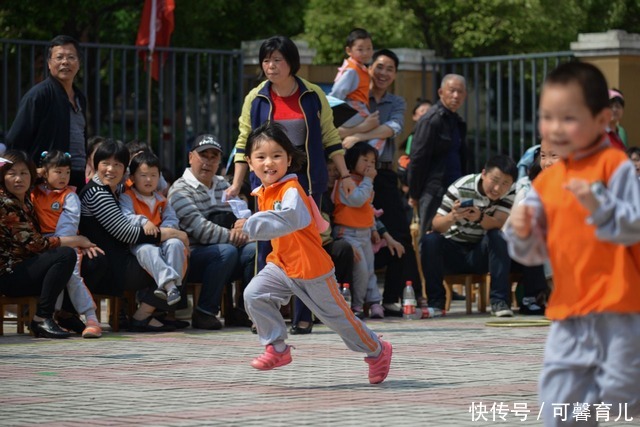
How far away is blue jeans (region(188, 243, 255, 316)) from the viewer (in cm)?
1173

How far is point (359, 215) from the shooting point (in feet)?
41.0

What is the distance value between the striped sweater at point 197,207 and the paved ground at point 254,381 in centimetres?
102

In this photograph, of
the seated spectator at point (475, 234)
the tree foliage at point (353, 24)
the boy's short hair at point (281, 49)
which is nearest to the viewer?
the boy's short hair at point (281, 49)

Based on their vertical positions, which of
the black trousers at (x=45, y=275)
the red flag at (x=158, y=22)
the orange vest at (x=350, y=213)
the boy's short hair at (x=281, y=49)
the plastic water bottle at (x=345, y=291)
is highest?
the red flag at (x=158, y=22)

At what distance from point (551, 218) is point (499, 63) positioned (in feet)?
40.6

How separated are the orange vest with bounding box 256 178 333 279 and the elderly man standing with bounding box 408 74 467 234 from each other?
5469mm

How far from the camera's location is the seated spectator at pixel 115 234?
1130 centimetres

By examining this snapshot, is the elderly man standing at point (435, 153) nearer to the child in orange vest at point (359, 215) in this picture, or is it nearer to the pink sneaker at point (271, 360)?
the child in orange vest at point (359, 215)

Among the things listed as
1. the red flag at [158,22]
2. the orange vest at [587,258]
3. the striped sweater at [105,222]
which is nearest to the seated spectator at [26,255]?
the striped sweater at [105,222]

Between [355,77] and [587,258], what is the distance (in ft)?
26.3

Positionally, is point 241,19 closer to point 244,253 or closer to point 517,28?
point 517,28

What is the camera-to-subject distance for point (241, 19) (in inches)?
1144

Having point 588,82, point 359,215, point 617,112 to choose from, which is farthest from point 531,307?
point 588,82

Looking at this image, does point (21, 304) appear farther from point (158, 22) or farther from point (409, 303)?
point (158, 22)
